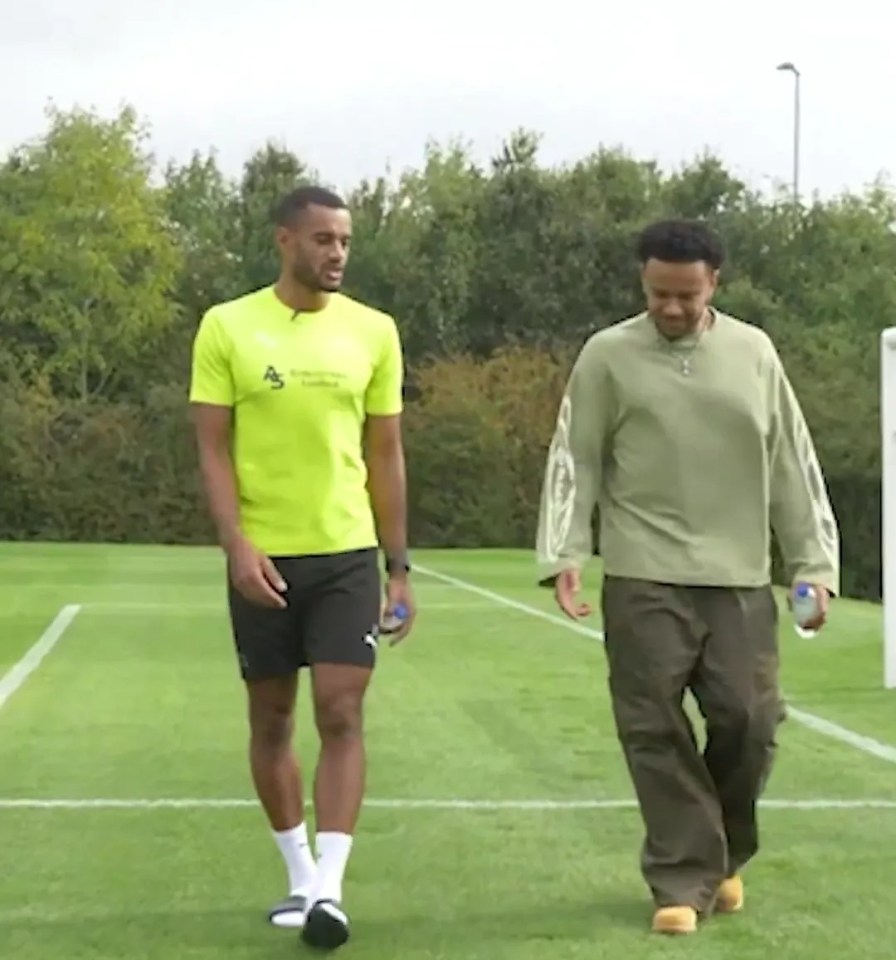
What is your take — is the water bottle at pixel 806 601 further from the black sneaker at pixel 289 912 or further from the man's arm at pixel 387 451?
the black sneaker at pixel 289 912

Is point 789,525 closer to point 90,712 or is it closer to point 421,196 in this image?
point 90,712

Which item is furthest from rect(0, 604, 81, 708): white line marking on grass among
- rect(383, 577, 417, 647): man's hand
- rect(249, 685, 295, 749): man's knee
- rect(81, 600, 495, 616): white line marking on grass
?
rect(383, 577, 417, 647): man's hand

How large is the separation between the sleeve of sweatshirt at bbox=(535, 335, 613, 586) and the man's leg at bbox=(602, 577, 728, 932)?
239mm

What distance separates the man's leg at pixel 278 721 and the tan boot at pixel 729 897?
1.24 meters

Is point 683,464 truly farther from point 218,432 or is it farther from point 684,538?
point 218,432

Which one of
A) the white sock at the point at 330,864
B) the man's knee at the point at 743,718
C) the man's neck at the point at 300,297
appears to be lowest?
the white sock at the point at 330,864

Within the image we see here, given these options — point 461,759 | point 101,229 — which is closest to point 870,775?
point 461,759

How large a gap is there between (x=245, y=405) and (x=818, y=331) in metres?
51.5

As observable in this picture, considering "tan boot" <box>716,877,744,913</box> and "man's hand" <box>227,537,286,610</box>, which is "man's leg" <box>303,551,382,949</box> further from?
"tan boot" <box>716,877,744,913</box>

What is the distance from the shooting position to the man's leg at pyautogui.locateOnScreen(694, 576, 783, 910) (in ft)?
22.7

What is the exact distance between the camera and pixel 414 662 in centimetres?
1669

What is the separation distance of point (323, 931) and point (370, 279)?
60216 mm

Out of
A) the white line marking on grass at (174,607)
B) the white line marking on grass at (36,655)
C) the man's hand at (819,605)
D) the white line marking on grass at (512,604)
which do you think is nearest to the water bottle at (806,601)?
the man's hand at (819,605)

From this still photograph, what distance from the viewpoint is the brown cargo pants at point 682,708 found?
691 cm
